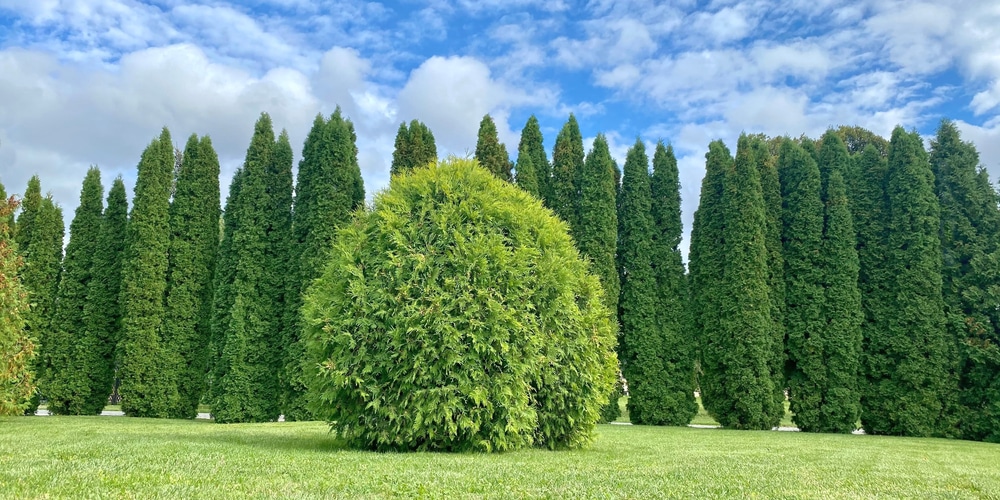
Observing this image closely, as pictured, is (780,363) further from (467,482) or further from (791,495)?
(467,482)

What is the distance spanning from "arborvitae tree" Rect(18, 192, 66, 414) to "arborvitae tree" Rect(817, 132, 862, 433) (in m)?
23.6

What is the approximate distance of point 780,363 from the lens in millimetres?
17688

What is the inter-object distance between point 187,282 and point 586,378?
1479 cm

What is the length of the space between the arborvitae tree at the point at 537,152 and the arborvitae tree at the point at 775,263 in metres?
6.92

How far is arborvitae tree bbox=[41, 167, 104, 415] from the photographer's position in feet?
57.9

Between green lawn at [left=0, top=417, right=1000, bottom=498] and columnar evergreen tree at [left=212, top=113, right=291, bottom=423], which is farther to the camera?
columnar evergreen tree at [left=212, top=113, right=291, bottom=423]

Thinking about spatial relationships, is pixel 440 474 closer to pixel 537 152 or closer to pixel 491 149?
pixel 491 149

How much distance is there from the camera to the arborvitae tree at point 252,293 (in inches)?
674

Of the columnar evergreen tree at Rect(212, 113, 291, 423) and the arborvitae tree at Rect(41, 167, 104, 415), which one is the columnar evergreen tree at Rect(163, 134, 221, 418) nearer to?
the columnar evergreen tree at Rect(212, 113, 291, 423)

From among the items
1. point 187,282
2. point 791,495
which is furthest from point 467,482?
point 187,282

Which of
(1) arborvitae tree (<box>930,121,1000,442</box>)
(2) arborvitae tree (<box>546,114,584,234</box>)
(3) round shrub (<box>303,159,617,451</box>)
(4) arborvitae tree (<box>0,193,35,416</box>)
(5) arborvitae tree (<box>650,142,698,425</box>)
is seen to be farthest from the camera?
(2) arborvitae tree (<box>546,114,584,234</box>)

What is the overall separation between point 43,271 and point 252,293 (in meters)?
7.11

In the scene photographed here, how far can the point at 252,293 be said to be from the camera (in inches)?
698

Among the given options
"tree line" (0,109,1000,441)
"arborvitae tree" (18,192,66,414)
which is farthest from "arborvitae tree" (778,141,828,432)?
"arborvitae tree" (18,192,66,414)
